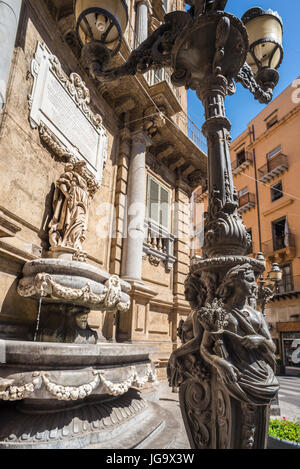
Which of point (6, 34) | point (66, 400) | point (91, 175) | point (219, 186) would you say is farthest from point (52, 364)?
point (91, 175)

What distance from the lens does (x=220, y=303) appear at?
1.61 meters

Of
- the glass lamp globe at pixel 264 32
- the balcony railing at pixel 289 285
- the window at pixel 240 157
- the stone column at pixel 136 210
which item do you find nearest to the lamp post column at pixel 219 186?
the glass lamp globe at pixel 264 32

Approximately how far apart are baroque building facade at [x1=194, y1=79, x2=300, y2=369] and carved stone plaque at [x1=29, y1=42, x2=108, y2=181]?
293 inches

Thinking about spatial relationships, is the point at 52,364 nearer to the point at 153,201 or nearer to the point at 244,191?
the point at 153,201

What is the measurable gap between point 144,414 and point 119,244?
4247 mm

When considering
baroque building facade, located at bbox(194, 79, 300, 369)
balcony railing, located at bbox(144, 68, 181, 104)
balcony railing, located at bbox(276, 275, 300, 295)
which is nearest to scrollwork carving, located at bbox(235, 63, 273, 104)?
balcony railing, located at bbox(144, 68, 181, 104)

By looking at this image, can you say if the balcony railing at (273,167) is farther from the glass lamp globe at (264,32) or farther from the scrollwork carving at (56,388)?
the scrollwork carving at (56,388)

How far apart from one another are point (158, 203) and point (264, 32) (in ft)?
20.1

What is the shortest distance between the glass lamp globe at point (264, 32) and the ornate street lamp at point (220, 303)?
3.52ft

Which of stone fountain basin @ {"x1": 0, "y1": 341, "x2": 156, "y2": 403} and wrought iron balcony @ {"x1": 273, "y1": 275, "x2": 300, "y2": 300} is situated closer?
stone fountain basin @ {"x1": 0, "y1": 341, "x2": 156, "y2": 403}

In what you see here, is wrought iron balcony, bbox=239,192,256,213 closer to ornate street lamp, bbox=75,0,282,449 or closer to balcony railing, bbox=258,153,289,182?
balcony railing, bbox=258,153,289,182

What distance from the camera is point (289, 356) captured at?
17.0 meters

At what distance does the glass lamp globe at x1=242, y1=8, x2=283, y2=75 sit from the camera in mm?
3221

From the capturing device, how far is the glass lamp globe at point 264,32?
322 cm
